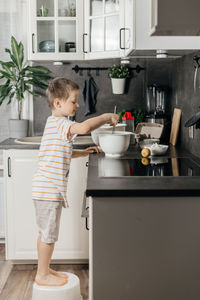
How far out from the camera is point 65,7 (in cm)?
333

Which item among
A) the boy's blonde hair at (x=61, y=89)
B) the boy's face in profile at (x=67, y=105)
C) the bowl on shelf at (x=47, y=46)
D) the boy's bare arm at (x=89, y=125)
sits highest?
the bowl on shelf at (x=47, y=46)

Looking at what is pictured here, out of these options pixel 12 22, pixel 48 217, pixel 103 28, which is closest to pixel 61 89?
pixel 48 217

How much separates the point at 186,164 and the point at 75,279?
2.88ft

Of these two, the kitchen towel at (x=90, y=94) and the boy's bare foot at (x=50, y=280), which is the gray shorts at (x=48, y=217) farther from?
the kitchen towel at (x=90, y=94)

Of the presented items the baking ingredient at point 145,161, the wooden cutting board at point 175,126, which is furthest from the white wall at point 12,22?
the baking ingredient at point 145,161

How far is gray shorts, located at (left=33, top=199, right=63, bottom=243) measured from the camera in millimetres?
2404

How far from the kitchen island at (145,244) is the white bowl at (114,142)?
68cm

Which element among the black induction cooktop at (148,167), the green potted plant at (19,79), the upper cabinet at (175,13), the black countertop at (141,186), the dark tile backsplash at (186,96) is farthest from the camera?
the green potted plant at (19,79)

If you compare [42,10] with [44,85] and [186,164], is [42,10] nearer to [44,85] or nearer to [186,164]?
[44,85]

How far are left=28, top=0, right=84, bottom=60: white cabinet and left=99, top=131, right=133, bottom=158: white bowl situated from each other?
3.67ft

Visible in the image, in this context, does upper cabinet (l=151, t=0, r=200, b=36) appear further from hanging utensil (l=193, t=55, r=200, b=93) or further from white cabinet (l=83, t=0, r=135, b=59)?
white cabinet (l=83, t=0, r=135, b=59)

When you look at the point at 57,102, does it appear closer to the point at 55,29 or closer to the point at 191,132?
the point at 191,132

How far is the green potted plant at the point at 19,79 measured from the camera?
3496 mm

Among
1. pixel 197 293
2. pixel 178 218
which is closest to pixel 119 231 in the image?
pixel 178 218
